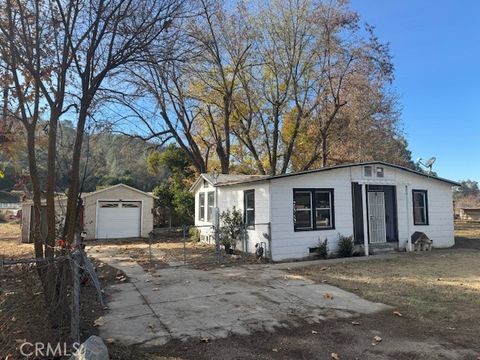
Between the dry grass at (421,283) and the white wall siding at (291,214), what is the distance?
157cm

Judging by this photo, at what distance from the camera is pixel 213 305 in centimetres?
715

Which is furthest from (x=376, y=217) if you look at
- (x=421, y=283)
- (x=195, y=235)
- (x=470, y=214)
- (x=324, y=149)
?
(x=470, y=214)

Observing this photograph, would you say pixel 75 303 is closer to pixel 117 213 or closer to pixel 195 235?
pixel 195 235

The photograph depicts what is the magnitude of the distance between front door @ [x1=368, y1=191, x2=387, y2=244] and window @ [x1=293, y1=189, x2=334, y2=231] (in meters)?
2.02

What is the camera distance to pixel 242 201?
14930 mm

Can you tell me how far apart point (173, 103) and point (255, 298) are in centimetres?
1838

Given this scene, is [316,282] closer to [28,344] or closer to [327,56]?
[28,344]

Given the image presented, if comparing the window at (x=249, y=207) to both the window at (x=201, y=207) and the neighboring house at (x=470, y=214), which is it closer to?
the window at (x=201, y=207)

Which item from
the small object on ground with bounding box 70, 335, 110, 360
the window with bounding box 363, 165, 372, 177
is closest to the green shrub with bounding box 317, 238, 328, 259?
the window with bounding box 363, 165, 372, 177

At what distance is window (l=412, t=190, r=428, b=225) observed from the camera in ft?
52.2

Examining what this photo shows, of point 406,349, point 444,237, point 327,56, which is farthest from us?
point 327,56

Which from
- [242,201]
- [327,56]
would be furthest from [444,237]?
[327,56]

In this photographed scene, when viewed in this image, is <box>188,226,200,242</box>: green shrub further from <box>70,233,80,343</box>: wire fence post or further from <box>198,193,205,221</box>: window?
<box>70,233,80,343</box>: wire fence post

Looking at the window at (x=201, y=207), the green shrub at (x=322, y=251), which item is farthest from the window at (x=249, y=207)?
the window at (x=201, y=207)
